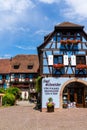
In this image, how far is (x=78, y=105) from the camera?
24172 mm

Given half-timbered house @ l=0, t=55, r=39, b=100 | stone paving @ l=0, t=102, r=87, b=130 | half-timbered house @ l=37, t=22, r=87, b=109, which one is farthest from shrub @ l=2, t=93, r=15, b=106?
half-timbered house @ l=0, t=55, r=39, b=100

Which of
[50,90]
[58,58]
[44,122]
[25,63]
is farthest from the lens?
[25,63]

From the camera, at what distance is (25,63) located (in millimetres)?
53625

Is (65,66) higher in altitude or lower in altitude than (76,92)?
higher

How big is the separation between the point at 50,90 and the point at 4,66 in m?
31.9

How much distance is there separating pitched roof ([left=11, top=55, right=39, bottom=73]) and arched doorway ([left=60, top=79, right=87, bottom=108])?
28268 millimetres

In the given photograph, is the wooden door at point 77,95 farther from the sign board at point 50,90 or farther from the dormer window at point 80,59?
the dormer window at point 80,59

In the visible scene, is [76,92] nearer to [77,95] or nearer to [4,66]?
[77,95]

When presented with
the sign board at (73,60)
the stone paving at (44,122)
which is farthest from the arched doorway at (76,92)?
the stone paving at (44,122)

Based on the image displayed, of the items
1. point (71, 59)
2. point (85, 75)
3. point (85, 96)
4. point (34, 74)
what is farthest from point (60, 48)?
point (34, 74)

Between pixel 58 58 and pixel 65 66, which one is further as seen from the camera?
pixel 58 58

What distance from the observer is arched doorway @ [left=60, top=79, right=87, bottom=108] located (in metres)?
24.1

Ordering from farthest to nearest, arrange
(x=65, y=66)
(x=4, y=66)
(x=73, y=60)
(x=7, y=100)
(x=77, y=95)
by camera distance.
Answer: (x=4, y=66), (x=7, y=100), (x=77, y=95), (x=73, y=60), (x=65, y=66)

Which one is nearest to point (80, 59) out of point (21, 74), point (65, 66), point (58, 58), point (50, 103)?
point (65, 66)
